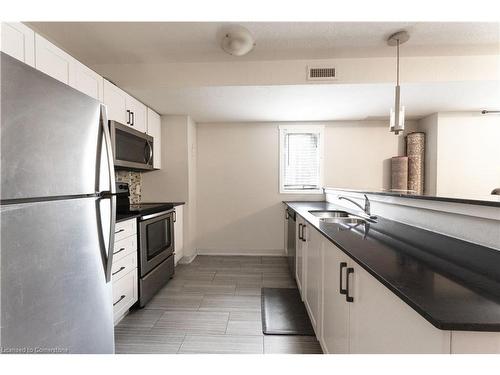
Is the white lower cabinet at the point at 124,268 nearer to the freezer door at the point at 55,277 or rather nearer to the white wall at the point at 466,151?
the freezer door at the point at 55,277

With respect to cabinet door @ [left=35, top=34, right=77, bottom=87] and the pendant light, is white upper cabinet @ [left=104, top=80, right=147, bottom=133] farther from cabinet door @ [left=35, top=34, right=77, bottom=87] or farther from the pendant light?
the pendant light

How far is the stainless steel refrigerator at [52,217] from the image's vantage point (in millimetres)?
828

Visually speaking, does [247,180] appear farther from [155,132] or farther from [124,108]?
[124,108]

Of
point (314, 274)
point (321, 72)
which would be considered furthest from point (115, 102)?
point (314, 274)

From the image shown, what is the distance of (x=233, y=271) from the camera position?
3166 mm

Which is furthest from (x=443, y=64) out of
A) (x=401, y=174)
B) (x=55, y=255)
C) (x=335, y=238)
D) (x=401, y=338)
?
(x=55, y=255)

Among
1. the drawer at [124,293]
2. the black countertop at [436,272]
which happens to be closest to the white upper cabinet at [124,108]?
the drawer at [124,293]

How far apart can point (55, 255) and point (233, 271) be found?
243 cm

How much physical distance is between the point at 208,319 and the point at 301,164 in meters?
2.80

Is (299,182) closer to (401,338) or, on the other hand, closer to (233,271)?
(233,271)

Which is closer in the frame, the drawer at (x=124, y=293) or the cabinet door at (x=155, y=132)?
the drawer at (x=124, y=293)

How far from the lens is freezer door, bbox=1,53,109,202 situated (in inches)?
32.5

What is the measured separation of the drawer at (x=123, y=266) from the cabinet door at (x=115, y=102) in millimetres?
1359

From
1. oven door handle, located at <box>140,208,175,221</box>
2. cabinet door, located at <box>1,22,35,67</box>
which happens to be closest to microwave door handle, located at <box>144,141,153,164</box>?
oven door handle, located at <box>140,208,175,221</box>
